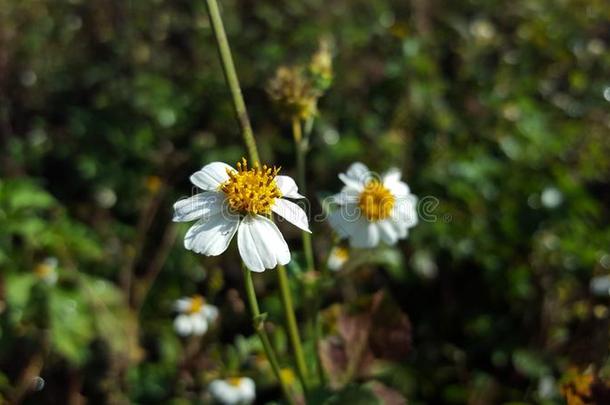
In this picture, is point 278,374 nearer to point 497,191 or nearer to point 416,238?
point 416,238

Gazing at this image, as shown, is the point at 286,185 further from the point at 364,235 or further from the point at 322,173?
the point at 322,173

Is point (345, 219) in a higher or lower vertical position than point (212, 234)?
higher

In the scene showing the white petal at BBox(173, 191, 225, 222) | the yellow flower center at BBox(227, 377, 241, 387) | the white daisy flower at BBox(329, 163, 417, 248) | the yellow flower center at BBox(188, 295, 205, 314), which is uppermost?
the yellow flower center at BBox(188, 295, 205, 314)

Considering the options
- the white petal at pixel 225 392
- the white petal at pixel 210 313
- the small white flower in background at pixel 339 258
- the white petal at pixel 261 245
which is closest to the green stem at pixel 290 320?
the white petal at pixel 261 245

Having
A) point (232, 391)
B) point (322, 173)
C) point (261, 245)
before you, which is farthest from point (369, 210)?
point (322, 173)

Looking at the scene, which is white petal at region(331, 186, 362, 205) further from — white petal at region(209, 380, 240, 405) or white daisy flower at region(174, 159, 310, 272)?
white petal at region(209, 380, 240, 405)

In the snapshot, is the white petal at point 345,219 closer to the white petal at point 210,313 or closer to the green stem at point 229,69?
the green stem at point 229,69

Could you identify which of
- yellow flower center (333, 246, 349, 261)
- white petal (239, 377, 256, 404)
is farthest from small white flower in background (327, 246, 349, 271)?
white petal (239, 377, 256, 404)
